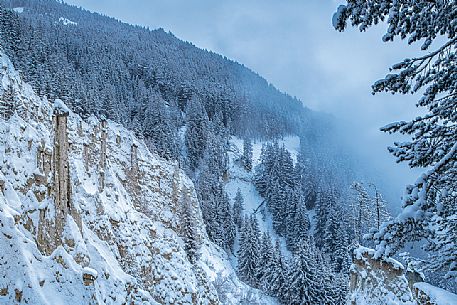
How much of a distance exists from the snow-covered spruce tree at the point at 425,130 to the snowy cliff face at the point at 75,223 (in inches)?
583

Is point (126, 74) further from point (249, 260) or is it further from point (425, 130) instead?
point (425, 130)

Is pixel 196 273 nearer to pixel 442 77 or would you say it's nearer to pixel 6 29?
pixel 442 77

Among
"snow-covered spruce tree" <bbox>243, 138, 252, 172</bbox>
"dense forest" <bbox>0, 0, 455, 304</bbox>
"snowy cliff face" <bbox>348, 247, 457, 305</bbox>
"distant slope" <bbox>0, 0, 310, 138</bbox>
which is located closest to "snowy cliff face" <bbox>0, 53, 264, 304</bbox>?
"dense forest" <bbox>0, 0, 455, 304</bbox>

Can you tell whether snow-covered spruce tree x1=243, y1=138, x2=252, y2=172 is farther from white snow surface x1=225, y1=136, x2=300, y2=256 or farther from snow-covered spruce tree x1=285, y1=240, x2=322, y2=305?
snow-covered spruce tree x1=285, y1=240, x2=322, y2=305

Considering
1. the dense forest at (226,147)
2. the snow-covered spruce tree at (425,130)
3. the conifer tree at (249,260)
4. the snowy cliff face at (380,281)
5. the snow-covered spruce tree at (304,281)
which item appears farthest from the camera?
the conifer tree at (249,260)

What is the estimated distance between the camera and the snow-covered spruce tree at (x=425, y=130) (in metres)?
4.68

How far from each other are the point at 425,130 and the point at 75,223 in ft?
63.8

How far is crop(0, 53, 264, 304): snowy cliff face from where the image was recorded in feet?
51.0

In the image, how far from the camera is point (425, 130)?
17.3 ft

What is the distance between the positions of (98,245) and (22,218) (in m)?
5.96

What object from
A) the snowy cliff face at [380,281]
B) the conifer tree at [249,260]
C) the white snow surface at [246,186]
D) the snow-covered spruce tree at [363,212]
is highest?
the white snow surface at [246,186]

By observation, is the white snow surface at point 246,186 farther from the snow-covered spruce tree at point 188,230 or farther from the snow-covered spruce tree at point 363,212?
the snow-covered spruce tree at point 188,230

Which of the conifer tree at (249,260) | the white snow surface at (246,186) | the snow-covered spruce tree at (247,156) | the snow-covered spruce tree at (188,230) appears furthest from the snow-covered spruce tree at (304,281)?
the snow-covered spruce tree at (247,156)

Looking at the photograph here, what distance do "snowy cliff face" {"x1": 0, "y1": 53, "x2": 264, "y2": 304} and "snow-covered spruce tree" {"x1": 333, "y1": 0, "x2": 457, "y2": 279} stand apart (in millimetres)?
14820
